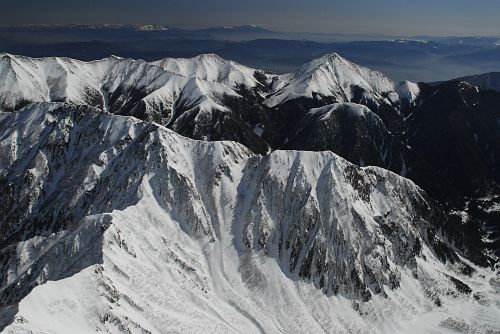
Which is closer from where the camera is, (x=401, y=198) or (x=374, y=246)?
(x=374, y=246)

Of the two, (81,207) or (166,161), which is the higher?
(166,161)

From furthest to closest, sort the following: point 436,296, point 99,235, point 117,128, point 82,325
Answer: point 117,128 < point 436,296 < point 99,235 < point 82,325

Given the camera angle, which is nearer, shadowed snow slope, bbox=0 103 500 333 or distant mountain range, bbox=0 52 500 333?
shadowed snow slope, bbox=0 103 500 333

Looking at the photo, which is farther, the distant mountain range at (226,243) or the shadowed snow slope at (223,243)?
the distant mountain range at (226,243)

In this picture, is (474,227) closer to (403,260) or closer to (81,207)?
(403,260)

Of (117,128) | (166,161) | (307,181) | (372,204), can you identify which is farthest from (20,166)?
(372,204)

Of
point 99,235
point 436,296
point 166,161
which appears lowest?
point 436,296

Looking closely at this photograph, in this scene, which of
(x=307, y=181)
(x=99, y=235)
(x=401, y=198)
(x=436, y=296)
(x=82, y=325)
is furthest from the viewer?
(x=401, y=198)
